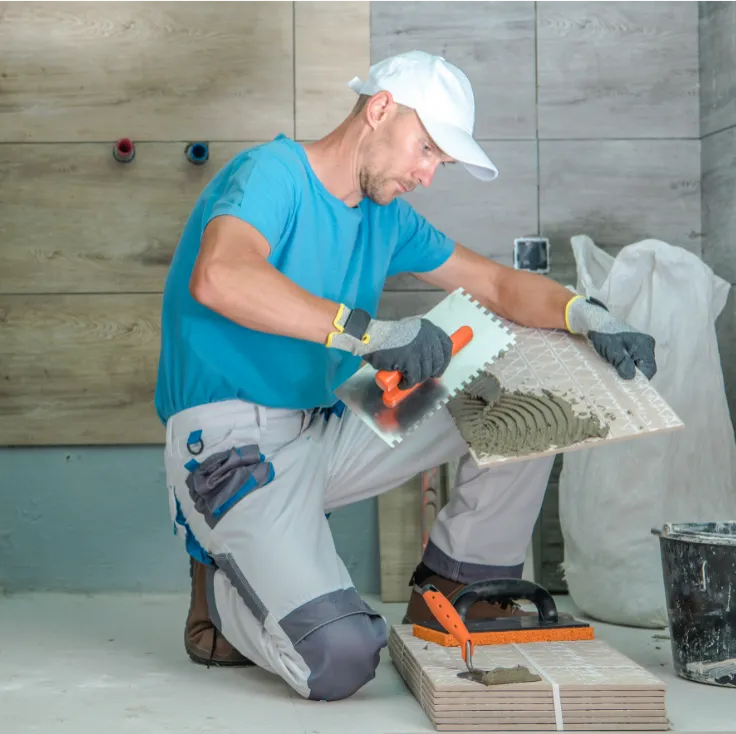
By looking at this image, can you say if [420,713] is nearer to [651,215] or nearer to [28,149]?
[651,215]

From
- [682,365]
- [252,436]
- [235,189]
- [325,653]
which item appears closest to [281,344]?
[252,436]

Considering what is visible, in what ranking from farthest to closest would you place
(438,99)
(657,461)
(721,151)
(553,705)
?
(721,151) → (657,461) → (438,99) → (553,705)

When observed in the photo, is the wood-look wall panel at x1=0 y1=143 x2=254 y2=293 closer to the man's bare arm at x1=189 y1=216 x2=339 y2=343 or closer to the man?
the man

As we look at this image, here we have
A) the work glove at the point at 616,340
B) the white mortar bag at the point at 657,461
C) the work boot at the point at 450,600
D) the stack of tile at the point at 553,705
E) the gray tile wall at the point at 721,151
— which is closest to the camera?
the stack of tile at the point at 553,705

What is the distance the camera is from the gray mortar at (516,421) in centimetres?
193

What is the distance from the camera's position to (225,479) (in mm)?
1985

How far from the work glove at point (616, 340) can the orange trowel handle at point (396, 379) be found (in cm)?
37

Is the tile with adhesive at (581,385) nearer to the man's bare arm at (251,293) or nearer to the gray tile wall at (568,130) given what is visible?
the man's bare arm at (251,293)

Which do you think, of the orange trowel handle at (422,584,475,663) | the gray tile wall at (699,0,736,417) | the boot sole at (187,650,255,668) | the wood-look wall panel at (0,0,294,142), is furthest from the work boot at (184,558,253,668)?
the gray tile wall at (699,0,736,417)

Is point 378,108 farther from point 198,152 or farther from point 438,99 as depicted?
point 198,152

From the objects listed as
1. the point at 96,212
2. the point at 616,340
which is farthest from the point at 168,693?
the point at 96,212

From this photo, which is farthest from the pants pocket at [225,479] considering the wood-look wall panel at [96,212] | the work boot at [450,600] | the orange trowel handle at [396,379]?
the wood-look wall panel at [96,212]

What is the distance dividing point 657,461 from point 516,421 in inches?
29.5

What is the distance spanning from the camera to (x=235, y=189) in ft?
6.39
